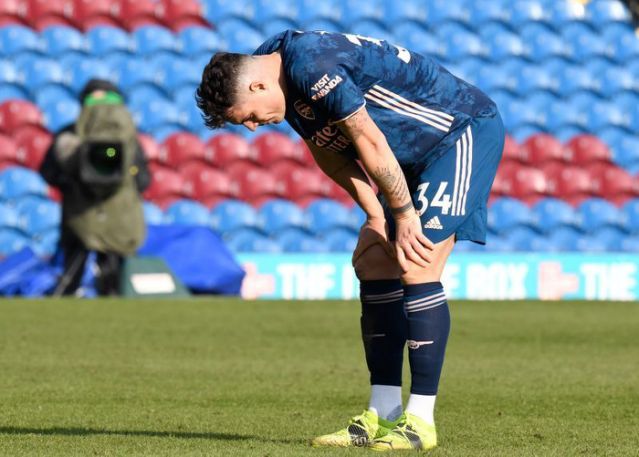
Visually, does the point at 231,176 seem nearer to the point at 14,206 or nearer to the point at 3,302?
the point at 14,206

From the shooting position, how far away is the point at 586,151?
17.9 metres

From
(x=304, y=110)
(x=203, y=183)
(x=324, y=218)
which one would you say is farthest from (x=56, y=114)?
(x=304, y=110)

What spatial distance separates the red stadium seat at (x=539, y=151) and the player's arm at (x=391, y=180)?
13842mm

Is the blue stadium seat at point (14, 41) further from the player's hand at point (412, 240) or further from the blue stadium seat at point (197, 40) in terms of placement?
the player's hand at point (412, 240)

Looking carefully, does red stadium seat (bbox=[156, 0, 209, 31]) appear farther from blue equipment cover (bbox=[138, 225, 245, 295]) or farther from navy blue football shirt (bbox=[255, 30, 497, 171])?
navy blue football shirt (bbox=[255, 30, 497, 171])

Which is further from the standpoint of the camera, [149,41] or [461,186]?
[149,41]

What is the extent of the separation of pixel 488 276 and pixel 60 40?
236 inches

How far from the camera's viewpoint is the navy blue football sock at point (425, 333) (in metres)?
4.09

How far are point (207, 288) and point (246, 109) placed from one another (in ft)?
33.0

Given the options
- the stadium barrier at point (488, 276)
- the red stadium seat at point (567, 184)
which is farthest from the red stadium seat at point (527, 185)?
the stadium barrier at point (488, 276)

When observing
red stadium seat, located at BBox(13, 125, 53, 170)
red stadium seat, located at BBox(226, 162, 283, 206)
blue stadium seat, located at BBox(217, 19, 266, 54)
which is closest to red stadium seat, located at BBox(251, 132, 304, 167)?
red stadium seat, located at BBox(226, 162, 283, 206)

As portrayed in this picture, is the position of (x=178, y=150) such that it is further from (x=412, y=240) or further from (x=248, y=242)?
(x=412, y=240)

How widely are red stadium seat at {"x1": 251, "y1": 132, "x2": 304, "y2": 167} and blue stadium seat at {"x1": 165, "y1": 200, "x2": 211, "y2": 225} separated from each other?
1.20 metres

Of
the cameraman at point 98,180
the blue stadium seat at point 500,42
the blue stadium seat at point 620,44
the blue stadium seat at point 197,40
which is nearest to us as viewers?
the cameraman at point 98,180
